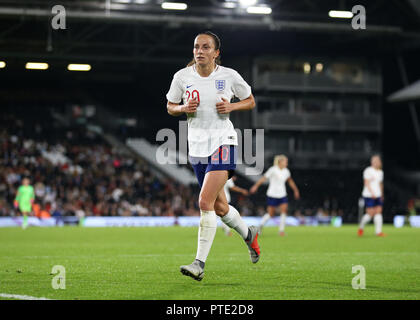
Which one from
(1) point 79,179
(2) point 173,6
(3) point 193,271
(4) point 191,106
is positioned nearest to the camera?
(3) point 193,271

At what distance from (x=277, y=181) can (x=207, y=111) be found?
13.4 m

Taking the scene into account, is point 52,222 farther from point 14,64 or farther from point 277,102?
point 277,102

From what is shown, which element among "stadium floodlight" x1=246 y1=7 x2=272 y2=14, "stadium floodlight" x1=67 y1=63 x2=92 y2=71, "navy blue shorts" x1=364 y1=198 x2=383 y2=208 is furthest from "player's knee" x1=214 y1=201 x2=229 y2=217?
"stadium floodlight" x1=67 y1=63 x2=92 y2=71

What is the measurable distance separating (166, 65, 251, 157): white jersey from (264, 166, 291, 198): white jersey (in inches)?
516

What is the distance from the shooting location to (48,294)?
21.9ft

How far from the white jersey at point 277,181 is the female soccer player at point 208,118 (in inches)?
515

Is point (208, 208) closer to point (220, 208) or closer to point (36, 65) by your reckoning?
point (220, 208)

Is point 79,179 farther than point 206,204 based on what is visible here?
Yes

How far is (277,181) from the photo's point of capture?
21.1 m

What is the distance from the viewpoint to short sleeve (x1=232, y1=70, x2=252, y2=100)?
8.04m

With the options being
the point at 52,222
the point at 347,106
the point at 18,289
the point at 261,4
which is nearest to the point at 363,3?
the point at 261,4

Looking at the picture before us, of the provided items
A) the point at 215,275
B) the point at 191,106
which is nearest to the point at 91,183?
the point at 215,275

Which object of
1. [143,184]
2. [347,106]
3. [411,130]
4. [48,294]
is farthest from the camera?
[347,106]
